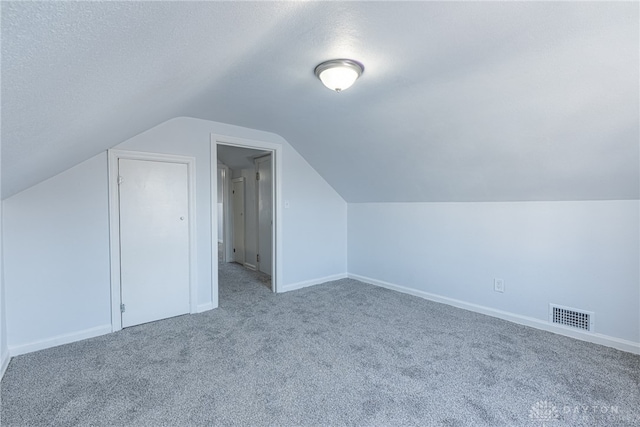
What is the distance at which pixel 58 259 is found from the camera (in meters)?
2.58

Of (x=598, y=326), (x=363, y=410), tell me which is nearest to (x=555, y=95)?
(x=598, y=326)

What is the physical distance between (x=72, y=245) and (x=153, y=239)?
0.64m

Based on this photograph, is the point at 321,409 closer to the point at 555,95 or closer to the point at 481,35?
the point at 481,35

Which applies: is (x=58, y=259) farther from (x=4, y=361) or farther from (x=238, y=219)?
(x=238, y=219)

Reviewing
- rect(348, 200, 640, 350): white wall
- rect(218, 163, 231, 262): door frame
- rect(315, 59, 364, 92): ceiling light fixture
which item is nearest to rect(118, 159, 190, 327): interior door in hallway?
Result: rect(315, 59, 364, 92): ceiling light fixture

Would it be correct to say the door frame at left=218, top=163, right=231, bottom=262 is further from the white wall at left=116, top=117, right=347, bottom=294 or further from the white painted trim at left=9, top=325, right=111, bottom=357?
the white painted trim at left=9, top=325, right=111, bottom=357

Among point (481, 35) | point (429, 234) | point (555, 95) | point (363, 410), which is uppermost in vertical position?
point (481, 35)

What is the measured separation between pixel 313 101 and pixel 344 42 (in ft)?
3.17

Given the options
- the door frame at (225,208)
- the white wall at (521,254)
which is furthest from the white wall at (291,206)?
the door frame at (225,208)

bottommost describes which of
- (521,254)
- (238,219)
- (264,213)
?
(521,254)

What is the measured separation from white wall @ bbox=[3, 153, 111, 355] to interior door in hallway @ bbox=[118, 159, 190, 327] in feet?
0.53

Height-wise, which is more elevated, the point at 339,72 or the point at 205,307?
the point at 339,72

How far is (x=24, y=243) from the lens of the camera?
8.01 feet

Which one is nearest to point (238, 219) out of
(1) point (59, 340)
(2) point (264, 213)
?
(2) point (264, 213)
